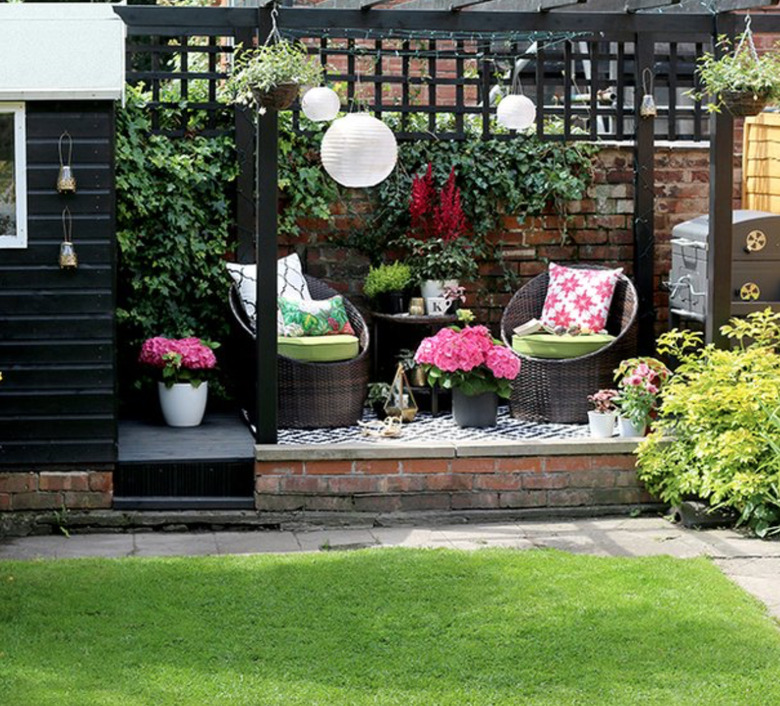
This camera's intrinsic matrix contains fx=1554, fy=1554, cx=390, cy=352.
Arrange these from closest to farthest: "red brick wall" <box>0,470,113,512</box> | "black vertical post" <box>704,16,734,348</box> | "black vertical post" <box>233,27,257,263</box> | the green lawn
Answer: the green lawn
"red brick wall" <box>0,470,113,512</box>
"black vertical post" <box>704,16,734,348</box>
"black vertical post" <box>233,27,257,263</box>

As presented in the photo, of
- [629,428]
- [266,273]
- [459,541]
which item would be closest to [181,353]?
[266,273]

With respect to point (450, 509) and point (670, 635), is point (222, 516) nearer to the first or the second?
point (450, 509)

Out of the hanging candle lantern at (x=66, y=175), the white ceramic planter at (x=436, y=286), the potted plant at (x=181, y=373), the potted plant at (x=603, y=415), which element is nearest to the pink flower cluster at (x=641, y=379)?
the potted plant at (x=603, y=415)

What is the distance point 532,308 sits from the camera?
9.59 meters

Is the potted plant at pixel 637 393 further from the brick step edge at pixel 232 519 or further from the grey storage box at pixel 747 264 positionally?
the grey storage box at pixel 747 264

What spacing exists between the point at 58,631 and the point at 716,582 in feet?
9.11

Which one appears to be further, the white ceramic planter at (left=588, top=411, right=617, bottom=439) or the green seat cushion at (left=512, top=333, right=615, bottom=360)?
Result: the green seat cushion at (left=512, top=333, right=615, bottom=360)

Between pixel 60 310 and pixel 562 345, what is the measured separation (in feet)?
9.65

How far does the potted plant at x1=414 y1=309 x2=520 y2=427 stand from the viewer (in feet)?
28.2

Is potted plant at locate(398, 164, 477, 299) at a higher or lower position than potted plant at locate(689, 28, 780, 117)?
lower

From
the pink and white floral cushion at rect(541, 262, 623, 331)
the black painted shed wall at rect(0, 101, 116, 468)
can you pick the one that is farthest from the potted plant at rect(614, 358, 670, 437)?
the black painted shed wall at rect(0, 101, 116, 468)

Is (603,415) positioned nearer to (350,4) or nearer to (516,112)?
(516,112)

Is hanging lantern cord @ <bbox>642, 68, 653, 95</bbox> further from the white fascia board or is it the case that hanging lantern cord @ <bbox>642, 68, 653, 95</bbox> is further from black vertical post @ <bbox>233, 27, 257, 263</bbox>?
the white fascia board

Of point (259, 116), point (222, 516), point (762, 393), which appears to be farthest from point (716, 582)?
point (259, 116)
